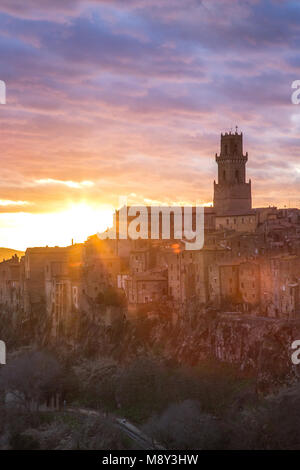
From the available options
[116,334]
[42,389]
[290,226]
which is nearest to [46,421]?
[42,389]

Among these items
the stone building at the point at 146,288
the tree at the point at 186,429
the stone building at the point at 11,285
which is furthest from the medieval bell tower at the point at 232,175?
the tree at the point at 186,429

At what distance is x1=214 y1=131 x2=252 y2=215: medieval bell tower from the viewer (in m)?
110

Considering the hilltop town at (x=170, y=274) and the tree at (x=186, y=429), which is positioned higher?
the hilltop town at (x=170, y=274)

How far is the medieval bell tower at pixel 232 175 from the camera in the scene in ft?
362

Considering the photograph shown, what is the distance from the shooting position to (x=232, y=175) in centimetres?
11125

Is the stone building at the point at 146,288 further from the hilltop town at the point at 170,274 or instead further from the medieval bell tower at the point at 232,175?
the medieval bell tower at the point at 232,175

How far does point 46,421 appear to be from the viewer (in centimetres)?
5131

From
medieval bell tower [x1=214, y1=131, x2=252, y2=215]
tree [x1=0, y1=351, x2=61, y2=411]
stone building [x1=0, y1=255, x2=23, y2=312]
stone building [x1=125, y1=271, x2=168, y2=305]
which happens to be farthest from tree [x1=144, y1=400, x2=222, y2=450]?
medieval bell tower [x1=214, y1=131, x2=252, y2=215]

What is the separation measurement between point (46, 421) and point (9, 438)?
621 centimetres

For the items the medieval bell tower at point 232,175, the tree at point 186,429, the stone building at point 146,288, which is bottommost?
the tree at point 186,429

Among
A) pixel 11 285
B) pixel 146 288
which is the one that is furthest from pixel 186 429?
pixel 11 285

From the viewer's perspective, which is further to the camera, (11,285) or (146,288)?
(11,285)

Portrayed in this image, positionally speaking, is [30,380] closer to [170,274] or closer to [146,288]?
[146,288]

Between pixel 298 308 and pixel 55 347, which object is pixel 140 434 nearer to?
pixel 298 308
